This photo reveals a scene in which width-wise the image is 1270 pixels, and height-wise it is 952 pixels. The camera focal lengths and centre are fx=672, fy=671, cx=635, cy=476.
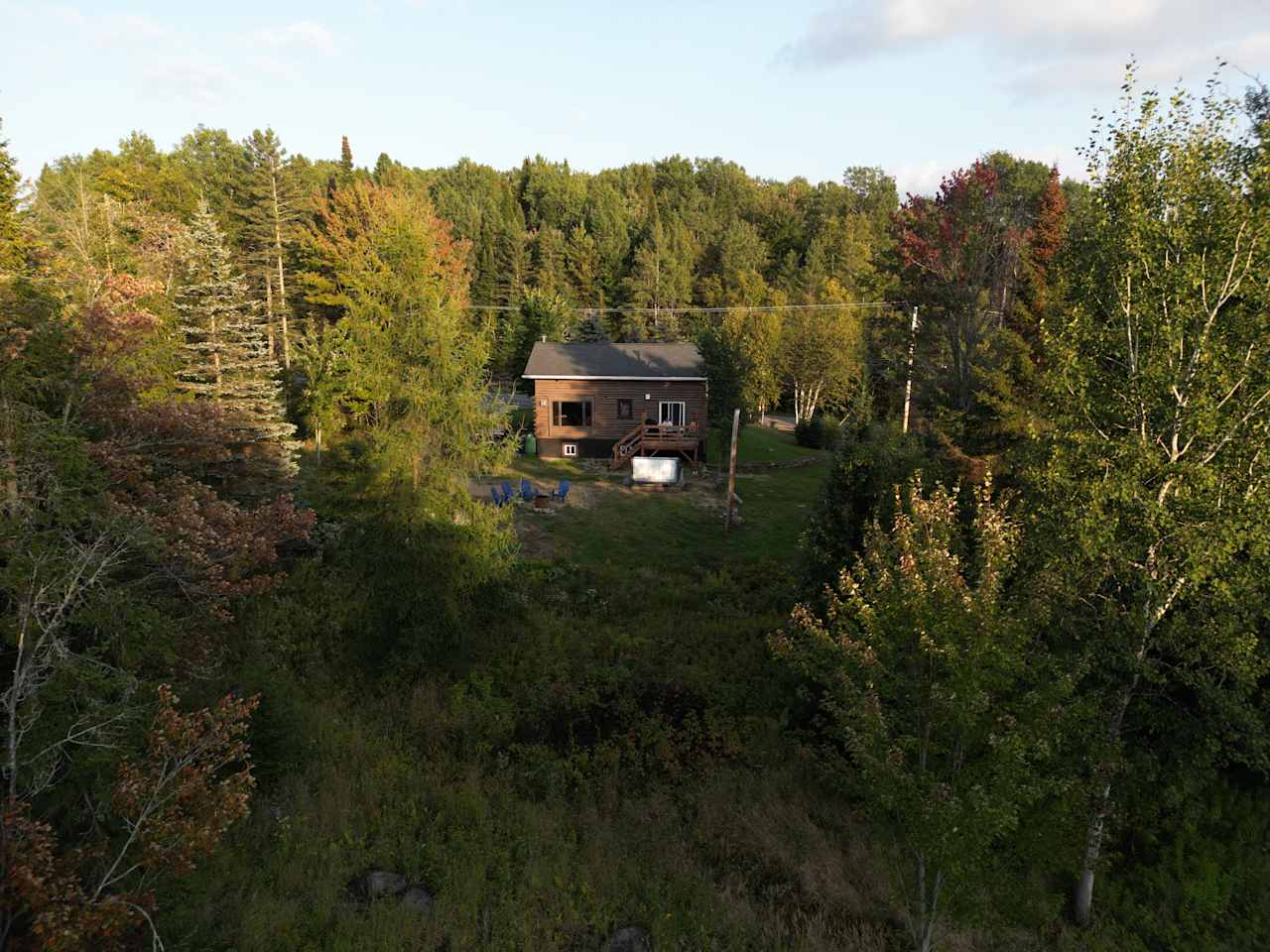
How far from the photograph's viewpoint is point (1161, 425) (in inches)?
391

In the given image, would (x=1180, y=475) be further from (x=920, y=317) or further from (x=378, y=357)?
Result: (x=920, y=317)

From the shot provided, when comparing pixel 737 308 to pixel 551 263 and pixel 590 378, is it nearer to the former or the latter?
pixel 590 378

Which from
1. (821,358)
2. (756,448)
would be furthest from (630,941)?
(821,358)

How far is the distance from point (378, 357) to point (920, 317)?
25345 millimetres

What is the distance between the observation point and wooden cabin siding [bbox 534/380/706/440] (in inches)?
1446

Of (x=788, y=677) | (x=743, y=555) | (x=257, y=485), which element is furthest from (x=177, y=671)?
(x=743, y=555)

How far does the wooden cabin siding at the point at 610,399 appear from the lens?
3672cm

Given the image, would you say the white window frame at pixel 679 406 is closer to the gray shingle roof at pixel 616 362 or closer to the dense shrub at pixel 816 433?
the gray shingle roof at pixel 616 362

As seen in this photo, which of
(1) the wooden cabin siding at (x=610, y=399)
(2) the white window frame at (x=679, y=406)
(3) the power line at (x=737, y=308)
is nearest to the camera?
(1) the wooden cabin siding at (x=610, y=399)

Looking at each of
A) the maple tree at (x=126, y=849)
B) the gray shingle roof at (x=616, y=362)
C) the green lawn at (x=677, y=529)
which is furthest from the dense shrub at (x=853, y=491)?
the gray shingle roof at (x=616, y=362)

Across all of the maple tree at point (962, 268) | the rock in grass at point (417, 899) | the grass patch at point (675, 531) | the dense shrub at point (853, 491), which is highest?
the maple tree at point (962, 268)

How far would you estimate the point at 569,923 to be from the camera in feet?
32.5

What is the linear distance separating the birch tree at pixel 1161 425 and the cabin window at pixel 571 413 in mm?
28232

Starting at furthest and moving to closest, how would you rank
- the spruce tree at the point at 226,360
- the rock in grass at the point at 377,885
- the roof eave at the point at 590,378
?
the roof eave at the point at 590,378
the spruce tree at the point at 226,360
the rock in grass at the point at 377,885
